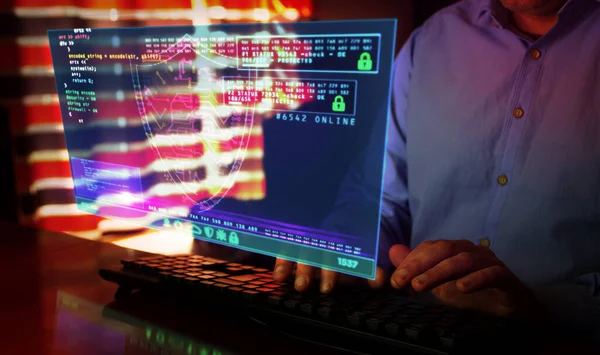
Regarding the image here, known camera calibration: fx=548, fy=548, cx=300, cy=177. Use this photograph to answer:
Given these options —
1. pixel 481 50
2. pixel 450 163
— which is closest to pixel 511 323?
pixel 450 163

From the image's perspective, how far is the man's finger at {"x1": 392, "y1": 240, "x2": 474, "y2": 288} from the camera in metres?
0.70

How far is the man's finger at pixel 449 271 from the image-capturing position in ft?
2.25

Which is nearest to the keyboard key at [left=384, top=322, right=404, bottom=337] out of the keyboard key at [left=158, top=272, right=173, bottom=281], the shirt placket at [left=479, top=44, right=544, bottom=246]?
the keyboard key at [left=158, top=272, right=173, bottom=281]

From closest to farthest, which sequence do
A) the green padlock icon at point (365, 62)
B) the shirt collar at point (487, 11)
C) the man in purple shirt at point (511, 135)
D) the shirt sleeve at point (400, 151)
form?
the green padlock icon at point (365, 62), the man in purple shirt at point (511, 135), the shirt collar at point (487, 11), the shirt sleeve at point (400, 151)

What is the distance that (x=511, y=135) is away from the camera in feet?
3.69

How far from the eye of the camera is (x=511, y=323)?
2.25 ft

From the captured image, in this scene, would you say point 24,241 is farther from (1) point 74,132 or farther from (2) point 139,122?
(2) point 139,122

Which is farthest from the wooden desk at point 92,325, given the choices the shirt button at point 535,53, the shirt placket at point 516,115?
the shirt button at point 535,53

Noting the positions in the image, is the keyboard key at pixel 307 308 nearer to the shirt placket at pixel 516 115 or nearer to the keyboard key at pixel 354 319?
the keyboard key at pixel 354 319

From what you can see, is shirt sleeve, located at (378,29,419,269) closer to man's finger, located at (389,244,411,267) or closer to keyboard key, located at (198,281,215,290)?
man's finger, located at (389,244,411,267)

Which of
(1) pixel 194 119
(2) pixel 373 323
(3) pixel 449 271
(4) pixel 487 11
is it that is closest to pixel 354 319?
(2) pixel 373 323

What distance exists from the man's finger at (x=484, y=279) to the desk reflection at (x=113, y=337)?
0.30 meters

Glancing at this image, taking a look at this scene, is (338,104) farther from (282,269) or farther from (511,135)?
(511,135)

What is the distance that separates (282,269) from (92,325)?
0.28m
